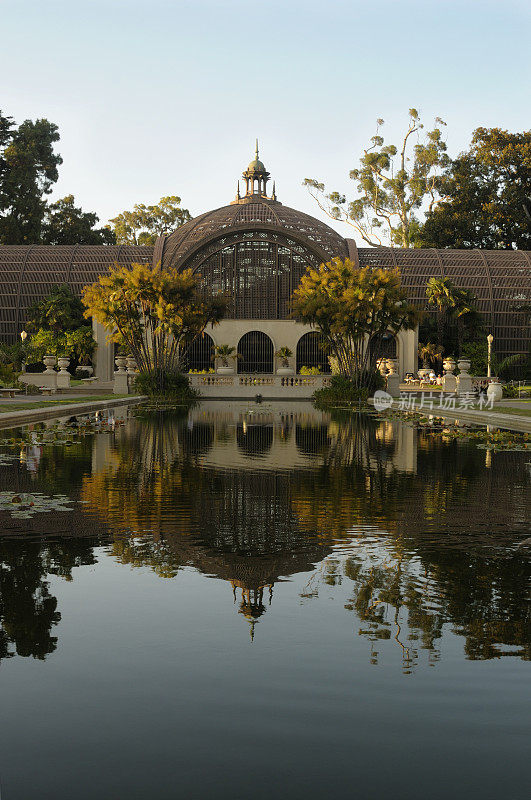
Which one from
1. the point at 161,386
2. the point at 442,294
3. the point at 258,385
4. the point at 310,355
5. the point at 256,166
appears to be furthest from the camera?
the point at 256,166

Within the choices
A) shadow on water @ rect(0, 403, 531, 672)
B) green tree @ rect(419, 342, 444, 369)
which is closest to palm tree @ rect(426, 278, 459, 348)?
green tree @ rect(419, 342, 444, 369)

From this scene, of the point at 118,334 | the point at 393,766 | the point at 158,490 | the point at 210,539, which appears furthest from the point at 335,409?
the point at 393,766

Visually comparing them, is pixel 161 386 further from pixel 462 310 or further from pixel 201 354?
pixel 462 310

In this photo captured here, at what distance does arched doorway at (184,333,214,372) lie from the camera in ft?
232

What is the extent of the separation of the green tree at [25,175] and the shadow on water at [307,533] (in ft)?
230

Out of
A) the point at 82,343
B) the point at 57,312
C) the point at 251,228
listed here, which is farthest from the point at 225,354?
the point at 57,312

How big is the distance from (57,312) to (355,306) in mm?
30609

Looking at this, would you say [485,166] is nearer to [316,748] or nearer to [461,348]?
[461,348]

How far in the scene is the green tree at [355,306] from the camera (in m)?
43.8

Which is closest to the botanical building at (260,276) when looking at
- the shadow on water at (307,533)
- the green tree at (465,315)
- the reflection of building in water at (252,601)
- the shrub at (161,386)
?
the green tree at (465,315)

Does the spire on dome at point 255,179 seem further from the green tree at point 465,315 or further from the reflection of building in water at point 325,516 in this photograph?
the reflection of building in water at point 325,516

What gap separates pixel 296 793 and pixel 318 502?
779cm

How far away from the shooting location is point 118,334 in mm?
46375

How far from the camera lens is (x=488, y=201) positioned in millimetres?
85188
